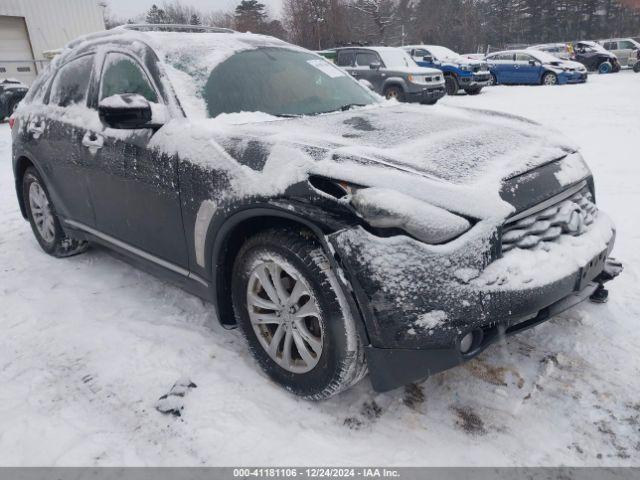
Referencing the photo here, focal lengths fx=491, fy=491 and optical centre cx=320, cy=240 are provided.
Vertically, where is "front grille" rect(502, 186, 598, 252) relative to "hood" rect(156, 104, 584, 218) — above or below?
below

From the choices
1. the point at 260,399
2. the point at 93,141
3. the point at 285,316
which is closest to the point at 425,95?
the point at 93,141

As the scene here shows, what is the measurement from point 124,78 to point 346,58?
446 inches

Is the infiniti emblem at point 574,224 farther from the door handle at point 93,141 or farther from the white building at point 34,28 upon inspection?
the white building at point 34,28

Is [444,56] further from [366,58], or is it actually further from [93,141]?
[93,141]

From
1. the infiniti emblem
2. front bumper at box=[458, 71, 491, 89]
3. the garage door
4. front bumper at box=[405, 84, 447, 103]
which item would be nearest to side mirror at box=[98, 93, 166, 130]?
the infiniti emblem

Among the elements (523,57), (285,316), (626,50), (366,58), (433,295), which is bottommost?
(285,316)

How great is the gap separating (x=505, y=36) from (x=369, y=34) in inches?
588

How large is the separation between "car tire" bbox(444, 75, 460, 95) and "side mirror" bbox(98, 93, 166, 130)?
15.5 m

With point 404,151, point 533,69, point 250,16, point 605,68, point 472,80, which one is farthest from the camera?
point 250,16

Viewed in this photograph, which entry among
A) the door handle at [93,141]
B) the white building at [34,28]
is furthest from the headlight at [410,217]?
the white building at [34,28]

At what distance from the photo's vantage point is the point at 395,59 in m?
13.4

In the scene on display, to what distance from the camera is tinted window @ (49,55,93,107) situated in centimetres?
360

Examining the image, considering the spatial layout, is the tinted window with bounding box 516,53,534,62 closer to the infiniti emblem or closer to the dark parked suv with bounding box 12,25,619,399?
the dark parked suv with bounding box 12,25,619,399

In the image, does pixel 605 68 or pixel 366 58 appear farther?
pixel 605 68
